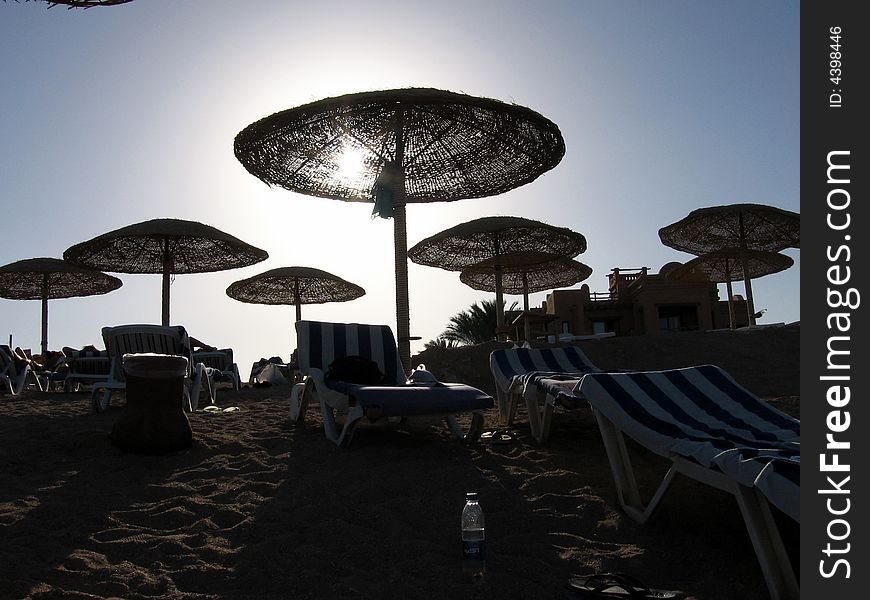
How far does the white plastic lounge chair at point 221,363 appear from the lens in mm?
10438

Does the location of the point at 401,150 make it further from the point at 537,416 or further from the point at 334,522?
the point at 334,522

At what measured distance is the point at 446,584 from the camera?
243cm

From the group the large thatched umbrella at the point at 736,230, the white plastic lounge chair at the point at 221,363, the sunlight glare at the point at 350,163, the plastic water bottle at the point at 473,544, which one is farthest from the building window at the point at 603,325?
the plastic water bottle at the point at 473,544

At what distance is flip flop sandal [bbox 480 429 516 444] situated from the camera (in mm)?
4848

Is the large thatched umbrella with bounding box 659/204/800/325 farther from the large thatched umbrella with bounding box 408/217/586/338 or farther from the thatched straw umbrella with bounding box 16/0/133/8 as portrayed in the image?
the thatched straw umbrella with bounding box 16/0/133/8

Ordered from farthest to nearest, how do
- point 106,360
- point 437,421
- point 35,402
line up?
point 106,360 < point 35,402 < point 437,421

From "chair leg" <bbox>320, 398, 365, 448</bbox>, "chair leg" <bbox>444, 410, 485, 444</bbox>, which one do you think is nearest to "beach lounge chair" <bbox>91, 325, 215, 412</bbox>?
"chair leg" <bbox>320, 398, 365, 448</bbox>

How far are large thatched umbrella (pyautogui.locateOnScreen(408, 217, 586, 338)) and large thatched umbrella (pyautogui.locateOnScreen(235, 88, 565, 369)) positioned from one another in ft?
11.7

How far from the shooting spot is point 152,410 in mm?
4504

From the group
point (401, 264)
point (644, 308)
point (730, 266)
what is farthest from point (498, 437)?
point (644, 308)

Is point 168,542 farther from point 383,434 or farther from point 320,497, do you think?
point 383,434

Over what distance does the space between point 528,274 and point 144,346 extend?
1262 centimetres
